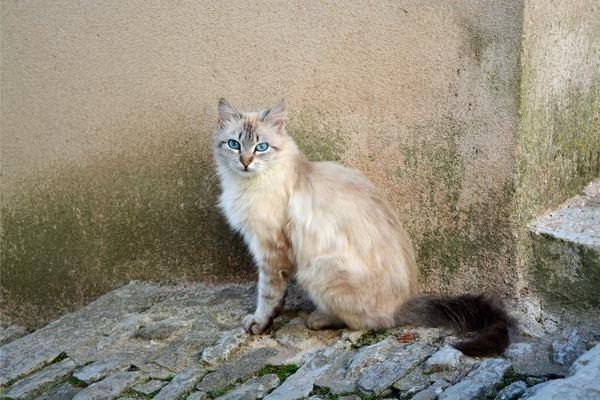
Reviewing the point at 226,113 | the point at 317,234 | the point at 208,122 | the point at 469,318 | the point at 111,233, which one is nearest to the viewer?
the point at 469,318

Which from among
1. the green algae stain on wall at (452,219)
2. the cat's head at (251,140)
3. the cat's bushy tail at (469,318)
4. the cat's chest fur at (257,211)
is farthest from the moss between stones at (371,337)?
the cat's head at (251,140)

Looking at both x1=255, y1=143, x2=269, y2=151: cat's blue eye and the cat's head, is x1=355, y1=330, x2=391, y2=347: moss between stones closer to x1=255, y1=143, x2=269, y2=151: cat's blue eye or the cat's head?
the cat's head

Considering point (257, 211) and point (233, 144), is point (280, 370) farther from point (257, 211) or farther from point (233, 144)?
point (233, 144)

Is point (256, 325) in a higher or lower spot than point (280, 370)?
higher

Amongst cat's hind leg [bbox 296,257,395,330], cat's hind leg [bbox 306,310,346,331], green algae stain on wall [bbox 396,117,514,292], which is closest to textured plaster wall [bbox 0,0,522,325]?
green algae stain on wall [bbox 396,117,514,292]

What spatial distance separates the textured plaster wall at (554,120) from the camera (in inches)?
154

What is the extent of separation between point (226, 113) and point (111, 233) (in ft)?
5.27

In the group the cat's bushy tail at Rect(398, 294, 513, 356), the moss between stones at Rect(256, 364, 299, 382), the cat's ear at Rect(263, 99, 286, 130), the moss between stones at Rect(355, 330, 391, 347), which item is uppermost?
the cat's ear at Rect(263, 99, 286, 130)

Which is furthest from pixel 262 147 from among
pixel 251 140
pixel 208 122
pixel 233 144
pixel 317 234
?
pixel 208 122

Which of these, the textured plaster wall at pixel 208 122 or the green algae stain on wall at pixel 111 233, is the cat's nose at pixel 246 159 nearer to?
the textured plaster wall at pixel 208 122

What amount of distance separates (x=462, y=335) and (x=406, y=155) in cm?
109

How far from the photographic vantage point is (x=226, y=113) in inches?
171

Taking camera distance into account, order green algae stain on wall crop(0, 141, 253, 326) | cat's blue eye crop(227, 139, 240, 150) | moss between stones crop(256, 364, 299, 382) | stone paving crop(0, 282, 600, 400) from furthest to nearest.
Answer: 1. green algae stain on wall crop(0, 141, 253, 326)
2. cat's blue eye crop(227, 139, 240, 150)
3. moss between stones crop(256, 364, 299, 382)
4. stone paving crop(0, 282, 600, 400)

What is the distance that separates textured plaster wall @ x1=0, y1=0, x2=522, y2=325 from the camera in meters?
4.07
